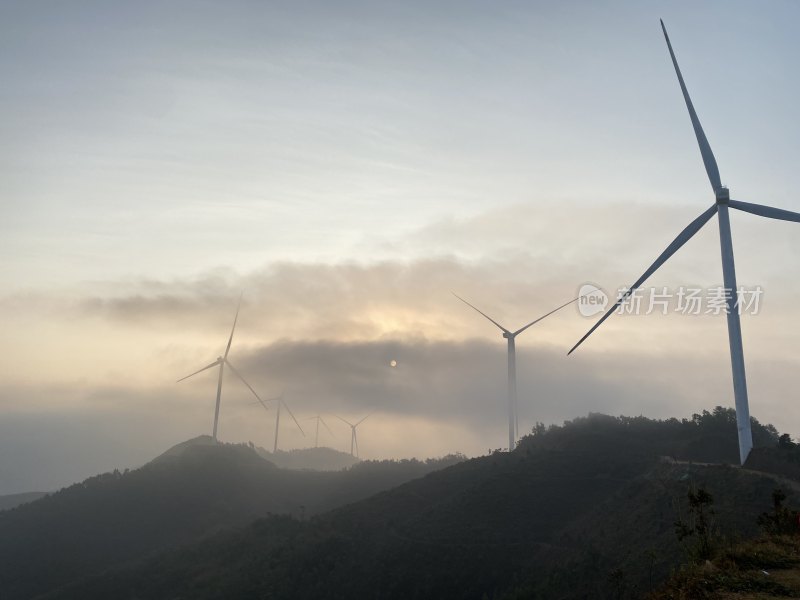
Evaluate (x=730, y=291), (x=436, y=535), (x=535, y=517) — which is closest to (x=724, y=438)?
(x=535, y=517)

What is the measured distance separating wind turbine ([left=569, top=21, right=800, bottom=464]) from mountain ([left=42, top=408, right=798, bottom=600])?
1164 cm

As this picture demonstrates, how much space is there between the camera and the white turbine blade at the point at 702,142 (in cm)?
7406

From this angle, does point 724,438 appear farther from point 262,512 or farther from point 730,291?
point 262,512

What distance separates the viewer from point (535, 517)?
354 feet

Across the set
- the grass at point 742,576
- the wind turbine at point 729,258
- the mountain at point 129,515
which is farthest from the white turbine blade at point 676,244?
the mountain at point 129,515

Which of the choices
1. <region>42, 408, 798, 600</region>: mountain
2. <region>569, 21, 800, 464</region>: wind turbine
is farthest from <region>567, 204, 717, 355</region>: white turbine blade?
<region>42, 408, 798, 600</region>: mountain

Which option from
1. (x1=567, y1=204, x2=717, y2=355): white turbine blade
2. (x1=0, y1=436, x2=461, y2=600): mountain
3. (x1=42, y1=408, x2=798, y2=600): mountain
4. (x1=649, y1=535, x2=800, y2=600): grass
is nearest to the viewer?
(x1=649, y1=535, x2=800, y2=600): grass

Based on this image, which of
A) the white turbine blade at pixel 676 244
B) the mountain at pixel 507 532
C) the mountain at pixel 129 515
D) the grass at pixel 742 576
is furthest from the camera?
the mountain at pixel 129 515

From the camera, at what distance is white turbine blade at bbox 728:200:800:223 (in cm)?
6800

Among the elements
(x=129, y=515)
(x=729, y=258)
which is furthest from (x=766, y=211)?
(x=129, y=515)

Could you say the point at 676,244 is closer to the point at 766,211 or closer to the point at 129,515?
the point at 766,211

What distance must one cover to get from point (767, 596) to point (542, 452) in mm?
117985

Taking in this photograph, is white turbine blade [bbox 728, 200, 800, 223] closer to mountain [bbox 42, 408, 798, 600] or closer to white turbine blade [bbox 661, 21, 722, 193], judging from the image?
white turbine blade [bbox 661, 21, 722, 193]

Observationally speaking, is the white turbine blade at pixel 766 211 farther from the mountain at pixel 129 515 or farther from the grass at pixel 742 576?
the mountain at pixel 129 515
